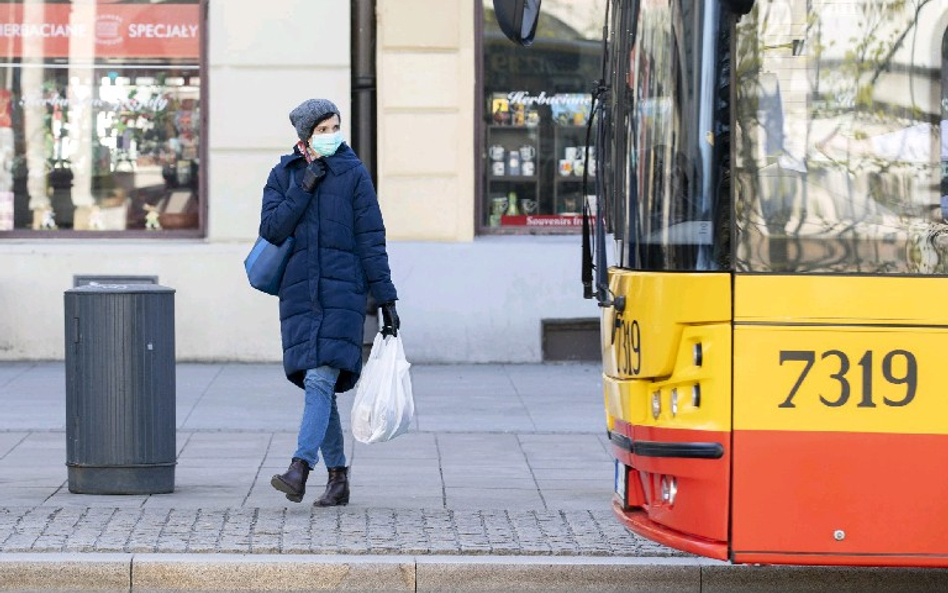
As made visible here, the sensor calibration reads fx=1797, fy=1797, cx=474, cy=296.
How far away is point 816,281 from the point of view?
580 cm

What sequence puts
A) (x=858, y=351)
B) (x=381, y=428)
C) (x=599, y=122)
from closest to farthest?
(x=858, y=351) < (x=599, y=122) < (x=381, y=428)

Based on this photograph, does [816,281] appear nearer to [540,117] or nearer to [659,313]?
[659,313]

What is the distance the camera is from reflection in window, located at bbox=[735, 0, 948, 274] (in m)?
5.81

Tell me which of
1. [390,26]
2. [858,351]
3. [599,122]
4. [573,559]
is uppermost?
[390,26]

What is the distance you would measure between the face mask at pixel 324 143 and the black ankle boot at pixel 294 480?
1335mm

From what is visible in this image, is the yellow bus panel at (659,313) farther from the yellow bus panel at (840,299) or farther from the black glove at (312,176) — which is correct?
the black glove at (312,176)

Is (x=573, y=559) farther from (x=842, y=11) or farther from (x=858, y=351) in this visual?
(x=842, y=11)

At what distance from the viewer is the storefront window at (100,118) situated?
13703mm

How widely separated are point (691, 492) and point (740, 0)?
162 cm

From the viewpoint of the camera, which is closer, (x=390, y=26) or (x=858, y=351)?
(x=858, y=351)

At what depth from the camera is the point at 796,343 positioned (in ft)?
19.0

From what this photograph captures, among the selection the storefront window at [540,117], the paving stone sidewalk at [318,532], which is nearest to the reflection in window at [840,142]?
the paving stone sidewalk at [318,532]

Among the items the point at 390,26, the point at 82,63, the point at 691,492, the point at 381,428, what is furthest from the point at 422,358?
the point at 691,492

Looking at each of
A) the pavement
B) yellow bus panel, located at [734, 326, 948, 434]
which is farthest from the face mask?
yellow bus panel, located at [734, 326, 948, 434]
